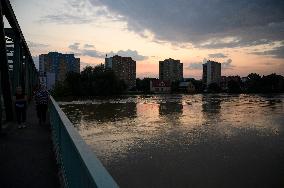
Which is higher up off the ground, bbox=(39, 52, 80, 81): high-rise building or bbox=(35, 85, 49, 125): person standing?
bbox=(39, 52, 80, 81): high-rise building

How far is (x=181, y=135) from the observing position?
75.4 ft

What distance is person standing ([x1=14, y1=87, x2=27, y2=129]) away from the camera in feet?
35.0

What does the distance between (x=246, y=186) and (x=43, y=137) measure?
7.69m

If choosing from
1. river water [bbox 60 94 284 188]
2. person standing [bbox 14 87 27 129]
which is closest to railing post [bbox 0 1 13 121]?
person standing [bbox 14 87 27 129]

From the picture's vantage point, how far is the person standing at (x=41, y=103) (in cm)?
1198

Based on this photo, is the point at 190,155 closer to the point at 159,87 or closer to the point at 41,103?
the point at 41,103

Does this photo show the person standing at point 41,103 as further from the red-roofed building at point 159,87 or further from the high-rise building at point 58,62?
the red-roofed building at point 159,87

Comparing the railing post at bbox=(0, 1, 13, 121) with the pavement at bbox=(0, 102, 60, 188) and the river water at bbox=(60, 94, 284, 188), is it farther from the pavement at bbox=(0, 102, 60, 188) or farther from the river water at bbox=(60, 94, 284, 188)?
the river water at bbox=(60, 94, 284, 188)

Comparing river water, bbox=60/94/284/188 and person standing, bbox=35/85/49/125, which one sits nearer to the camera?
person standing, bbox=35/85/49/125

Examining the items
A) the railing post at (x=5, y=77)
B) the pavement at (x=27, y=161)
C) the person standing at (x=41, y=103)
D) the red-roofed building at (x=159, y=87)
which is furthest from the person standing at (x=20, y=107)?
the red-roofed building at (x=159, y=87)


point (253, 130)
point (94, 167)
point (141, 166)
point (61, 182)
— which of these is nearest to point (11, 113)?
point (141, 166)

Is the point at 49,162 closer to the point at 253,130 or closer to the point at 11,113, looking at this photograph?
the point at 11,113

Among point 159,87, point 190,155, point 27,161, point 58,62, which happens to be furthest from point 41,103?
point 159,87

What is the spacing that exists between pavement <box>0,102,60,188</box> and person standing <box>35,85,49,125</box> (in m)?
2.10
